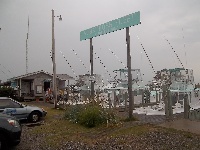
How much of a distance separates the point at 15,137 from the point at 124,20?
7.70 meters

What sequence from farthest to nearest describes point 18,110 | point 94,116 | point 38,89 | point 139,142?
point 38,89 < point 18,110 < point 94,116 < point 139,142

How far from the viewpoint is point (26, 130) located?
40.0 ft

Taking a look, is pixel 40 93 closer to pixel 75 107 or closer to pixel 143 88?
pixel 143 88

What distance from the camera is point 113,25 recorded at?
13766 millimetres

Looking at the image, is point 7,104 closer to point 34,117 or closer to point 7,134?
point 34,117

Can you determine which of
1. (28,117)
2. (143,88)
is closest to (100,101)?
(28,117)

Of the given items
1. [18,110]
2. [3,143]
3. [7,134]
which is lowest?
[3,143]

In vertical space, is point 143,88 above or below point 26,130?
above

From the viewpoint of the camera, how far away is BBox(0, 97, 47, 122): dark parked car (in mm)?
13586

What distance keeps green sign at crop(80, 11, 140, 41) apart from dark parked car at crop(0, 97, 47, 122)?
215 inches

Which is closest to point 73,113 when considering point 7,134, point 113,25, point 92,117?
point 92,117

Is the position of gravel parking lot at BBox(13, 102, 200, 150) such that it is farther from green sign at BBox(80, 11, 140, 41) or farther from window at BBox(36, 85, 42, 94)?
window at BBox(36, 85, 42, 94)

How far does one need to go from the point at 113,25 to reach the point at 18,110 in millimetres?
6765

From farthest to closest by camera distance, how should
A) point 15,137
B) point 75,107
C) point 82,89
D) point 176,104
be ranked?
point 82,89, point 176,104, point 75,107, point 15,137
